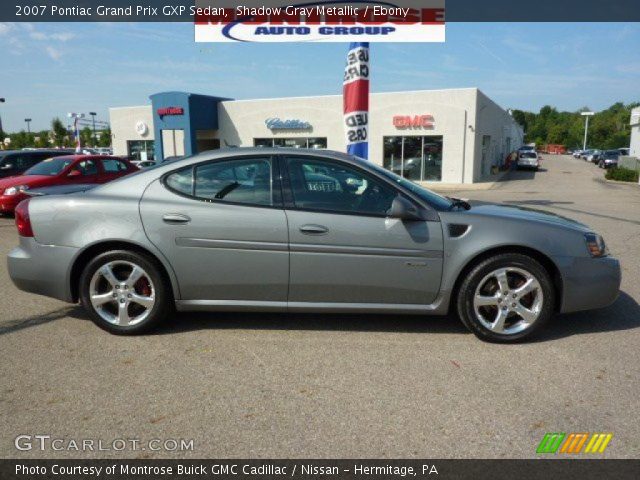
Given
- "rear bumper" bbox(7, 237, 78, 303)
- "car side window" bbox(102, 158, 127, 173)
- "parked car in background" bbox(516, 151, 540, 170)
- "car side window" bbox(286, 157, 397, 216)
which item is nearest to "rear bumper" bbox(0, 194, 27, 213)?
"car side window" bbox(102, 158, 127, 173)

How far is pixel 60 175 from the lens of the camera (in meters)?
10.8

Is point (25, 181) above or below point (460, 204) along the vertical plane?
below

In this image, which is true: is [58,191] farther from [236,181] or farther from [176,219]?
[236,181]

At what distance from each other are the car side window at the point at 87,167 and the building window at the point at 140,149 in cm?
2220

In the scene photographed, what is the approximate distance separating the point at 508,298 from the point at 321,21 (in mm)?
10909

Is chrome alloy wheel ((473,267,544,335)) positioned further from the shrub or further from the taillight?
the shrub

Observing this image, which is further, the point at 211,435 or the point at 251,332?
the point at 251,332

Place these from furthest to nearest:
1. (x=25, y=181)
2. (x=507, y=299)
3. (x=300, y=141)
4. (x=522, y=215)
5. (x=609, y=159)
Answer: (x=609, y=159), (x=300, y=141), (x=25, y=181), (x=522, y=215), (x=507, y=299)

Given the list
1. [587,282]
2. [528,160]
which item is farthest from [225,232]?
[528,160]

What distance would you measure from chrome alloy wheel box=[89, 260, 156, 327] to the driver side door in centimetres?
126
